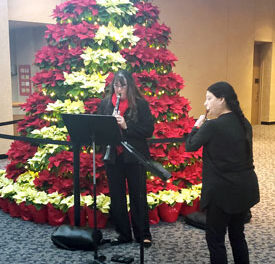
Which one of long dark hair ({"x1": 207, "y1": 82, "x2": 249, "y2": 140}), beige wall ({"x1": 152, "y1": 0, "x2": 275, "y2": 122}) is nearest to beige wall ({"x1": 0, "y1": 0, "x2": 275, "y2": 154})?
beige wall ({"x1": 152, "y1": 0, "x2": 275, "y2": 122})

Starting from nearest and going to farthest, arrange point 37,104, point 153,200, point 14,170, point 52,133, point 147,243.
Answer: point 147,243 → point 153,200 → point 52,133 → point 37,104 → point 14,170

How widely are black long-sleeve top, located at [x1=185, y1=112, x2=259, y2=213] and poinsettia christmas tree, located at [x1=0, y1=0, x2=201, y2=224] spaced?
1952 mm

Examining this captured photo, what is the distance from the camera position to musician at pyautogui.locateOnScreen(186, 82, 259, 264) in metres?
2.74

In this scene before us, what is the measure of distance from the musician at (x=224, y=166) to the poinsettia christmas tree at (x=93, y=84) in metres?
1.93

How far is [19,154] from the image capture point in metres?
5.03

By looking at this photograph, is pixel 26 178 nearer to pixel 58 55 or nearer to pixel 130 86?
pixel 58 55

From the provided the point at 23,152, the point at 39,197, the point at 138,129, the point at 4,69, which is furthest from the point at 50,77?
the point at 4,69

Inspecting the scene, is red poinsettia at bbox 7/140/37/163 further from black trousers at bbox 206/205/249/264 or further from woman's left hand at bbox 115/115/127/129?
black trousers at bbox 206/205/249/264

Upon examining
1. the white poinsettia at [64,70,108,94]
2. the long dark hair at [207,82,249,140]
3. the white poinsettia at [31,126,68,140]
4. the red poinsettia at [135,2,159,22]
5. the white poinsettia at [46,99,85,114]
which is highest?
the red poinsettia at [135,2,159,22]

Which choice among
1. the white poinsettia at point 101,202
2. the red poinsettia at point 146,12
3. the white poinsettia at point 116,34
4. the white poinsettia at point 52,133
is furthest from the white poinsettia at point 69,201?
the red poinsettia at point 146,12

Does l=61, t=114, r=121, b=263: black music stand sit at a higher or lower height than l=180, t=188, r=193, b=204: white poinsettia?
higher

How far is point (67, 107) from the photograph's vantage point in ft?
15.2

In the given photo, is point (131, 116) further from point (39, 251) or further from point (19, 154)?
point (19, 154)

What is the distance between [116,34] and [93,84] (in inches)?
25.3
